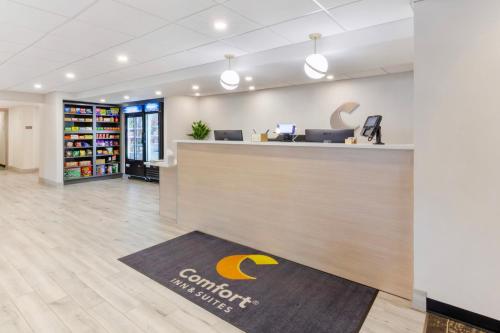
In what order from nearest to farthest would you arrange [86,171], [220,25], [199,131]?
[220,25], [199,131], [86,171]

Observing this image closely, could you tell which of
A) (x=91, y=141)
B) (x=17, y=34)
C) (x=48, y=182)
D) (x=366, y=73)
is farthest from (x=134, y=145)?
(x=366, y=73)

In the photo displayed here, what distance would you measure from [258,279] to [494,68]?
264 centimetres

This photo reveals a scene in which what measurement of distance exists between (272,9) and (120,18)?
5.17ft

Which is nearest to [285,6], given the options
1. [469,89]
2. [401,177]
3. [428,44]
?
[428,44]

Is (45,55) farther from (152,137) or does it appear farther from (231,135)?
(152,137)

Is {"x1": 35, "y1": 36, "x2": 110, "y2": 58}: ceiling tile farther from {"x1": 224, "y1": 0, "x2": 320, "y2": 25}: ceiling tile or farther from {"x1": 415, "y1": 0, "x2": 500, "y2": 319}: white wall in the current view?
{"x1": 415, "y1": 0, "x2": 500, "y2": 319}: white wall

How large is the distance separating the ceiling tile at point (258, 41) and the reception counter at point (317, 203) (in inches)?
52.3

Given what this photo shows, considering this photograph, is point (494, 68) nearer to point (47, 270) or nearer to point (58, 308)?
point (58, 308)

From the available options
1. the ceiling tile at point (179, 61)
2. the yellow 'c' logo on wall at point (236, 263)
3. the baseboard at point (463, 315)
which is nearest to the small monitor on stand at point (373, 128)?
the baseboard at point (463, 315)

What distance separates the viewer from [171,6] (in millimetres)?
2715

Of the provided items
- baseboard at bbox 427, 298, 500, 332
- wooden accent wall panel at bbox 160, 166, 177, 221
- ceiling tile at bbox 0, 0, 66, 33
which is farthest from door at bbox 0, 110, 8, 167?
baseboard at bbox 427, 298, 500, 332

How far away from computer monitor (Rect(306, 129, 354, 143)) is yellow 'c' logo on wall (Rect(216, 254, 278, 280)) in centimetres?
173

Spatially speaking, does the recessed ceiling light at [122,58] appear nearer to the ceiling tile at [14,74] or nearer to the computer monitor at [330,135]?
the ceiling tile at [14,74]

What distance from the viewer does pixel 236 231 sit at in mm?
3857
